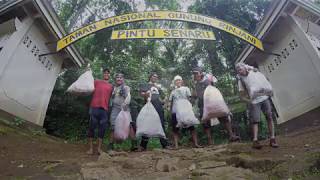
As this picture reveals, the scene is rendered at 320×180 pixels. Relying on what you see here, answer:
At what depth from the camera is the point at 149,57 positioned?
1969 cm

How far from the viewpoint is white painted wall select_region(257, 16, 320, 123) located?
8469 millimetres

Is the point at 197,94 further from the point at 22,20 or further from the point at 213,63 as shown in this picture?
the point at 213,63

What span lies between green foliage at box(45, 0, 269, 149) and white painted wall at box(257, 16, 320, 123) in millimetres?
1504

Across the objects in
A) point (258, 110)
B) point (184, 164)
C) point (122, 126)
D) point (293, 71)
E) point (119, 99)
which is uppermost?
point (293, 71)

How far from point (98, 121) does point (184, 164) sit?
222 cm

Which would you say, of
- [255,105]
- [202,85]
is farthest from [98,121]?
[255,105]

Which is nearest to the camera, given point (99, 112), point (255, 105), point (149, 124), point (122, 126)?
point (255, 105)

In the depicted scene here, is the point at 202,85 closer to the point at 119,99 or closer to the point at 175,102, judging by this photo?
the point at 175,102

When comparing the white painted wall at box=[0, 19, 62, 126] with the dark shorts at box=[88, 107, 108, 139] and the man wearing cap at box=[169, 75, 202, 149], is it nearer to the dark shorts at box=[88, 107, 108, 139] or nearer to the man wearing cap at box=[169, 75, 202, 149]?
the dark shorts at box=[88, 107, 108, 139]

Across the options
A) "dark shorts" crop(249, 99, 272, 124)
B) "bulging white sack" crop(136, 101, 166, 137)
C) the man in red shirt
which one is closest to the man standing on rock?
"dark shorts" crop(249, 99, 272, 124)

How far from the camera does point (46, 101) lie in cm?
1098

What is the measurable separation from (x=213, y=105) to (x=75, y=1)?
14824mm

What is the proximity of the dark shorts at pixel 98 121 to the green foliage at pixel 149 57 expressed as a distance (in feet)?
14.0

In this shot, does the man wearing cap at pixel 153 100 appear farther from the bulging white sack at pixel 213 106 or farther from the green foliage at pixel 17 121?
the green foliage at pixel 17 121
